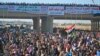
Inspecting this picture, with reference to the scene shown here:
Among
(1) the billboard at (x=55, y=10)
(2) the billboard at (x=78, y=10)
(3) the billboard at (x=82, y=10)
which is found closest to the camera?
(1) the billboard at (x=55, y=10)

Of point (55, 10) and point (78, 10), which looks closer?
point (55, 10)

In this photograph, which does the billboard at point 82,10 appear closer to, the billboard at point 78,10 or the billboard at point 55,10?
the billboard at point 78,10

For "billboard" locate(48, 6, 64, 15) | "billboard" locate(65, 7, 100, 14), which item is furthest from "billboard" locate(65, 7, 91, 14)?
"billboard" locate(48, 6, 64, 15)

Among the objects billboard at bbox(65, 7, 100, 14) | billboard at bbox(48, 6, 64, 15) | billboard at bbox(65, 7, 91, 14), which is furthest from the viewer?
billboard at bbox(65, 7, 100, 14)

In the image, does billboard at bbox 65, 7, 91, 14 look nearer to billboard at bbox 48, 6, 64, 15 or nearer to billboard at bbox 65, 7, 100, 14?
billboard at bbox 65, 7, 100, 14

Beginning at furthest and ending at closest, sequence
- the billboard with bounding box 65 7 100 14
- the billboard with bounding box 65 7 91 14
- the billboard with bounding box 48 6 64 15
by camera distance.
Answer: the billboard with bounding box 65 7 100 14, the billboard with bounding box 65 7 91 14, the billboard with bounding box 48 6 64 15

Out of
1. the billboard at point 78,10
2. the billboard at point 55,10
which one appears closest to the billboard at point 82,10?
the billboard at point 78,10

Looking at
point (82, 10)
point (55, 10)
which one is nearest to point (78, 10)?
point (82, 10)

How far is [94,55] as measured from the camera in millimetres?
18969

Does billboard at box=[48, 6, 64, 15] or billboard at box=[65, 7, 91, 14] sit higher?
billboard at box=[48, 6, 64, 15]

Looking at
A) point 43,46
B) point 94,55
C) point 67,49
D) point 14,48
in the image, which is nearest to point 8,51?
point 14,48

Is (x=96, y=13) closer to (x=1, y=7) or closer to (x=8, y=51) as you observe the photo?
(x=1, y=7)

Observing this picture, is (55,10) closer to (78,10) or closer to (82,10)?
(78,10)

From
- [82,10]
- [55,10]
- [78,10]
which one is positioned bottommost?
[82,10]
